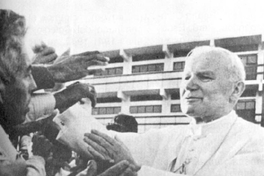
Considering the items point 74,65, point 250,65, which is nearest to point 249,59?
point 250,65

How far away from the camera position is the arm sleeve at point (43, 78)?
4.62m

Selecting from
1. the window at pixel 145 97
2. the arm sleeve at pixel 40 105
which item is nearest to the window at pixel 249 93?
the window at pixel 145 97

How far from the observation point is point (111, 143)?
418 cm

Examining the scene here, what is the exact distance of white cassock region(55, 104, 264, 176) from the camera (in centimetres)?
372

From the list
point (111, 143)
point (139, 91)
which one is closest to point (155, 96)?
point (139, 91)

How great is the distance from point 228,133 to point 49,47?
65.4 inches

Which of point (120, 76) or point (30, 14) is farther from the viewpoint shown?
point (30, 14)

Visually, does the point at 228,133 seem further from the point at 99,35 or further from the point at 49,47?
the point at 49,47

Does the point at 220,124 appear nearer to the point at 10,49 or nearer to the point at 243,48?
the point at 243,48

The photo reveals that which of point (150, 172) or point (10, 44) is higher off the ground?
point (10, 44)

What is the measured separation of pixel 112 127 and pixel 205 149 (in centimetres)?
77

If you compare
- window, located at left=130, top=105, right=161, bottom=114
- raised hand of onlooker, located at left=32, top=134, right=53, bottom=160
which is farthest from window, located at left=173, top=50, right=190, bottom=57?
raised hand of onlooker, located at left=32, top=134, right=53, bottom=160

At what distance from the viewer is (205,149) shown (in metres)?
3.85

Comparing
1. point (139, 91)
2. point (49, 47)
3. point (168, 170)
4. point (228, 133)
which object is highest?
point (49, 47)
